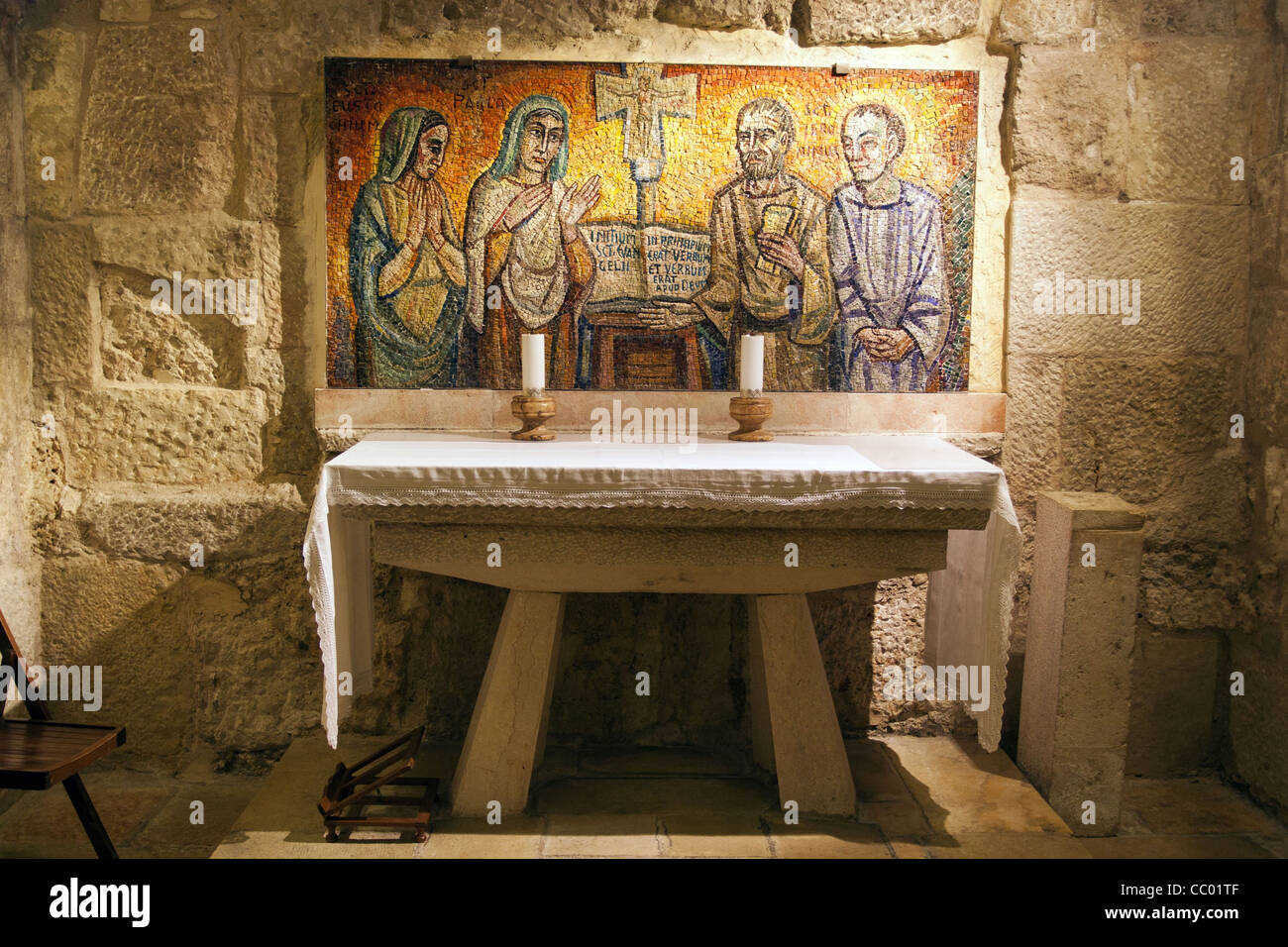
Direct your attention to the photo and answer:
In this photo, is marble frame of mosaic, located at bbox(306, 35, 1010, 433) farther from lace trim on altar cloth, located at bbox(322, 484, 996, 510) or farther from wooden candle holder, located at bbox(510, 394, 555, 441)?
lace trim on altar cloth, located at bbox(322, 484, 996, 510)

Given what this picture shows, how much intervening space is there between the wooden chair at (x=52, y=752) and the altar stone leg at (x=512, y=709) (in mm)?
881

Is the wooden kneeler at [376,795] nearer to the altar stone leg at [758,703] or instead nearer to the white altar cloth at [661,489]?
the white altar cloth at [661,489]

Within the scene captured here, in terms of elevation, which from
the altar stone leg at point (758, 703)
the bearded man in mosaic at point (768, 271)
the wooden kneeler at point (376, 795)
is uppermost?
the bearded man in mosaic at point (768, 271)

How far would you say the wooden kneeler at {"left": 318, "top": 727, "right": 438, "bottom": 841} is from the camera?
2715 millimetres

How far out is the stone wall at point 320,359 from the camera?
318 cm

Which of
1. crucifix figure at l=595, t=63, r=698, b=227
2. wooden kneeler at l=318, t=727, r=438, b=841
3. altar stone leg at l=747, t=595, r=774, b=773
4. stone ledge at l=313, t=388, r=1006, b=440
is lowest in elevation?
wooden kneeler at l=318, t=727, r=438, b=841

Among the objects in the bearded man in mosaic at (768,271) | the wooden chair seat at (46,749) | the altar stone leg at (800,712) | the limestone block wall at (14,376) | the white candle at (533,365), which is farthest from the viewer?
the bearded man in mosaic at (768,271)

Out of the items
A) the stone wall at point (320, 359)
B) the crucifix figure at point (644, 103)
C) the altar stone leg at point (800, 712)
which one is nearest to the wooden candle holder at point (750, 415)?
the altar stone leg at point (800, 712)

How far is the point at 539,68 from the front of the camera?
3174 mm

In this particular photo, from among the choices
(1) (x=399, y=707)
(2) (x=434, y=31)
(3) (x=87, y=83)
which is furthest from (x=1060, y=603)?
(3) (x=87, y=83)

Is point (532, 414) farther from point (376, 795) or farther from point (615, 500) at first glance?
point (376, 795)

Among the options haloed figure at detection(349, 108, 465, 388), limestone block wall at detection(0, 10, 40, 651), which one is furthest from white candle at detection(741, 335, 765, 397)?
limestone block wall at detection(0, 10, 40, 651)

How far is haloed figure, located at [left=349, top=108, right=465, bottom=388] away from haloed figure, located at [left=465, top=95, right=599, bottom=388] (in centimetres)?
8

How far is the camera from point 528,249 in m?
3.22
